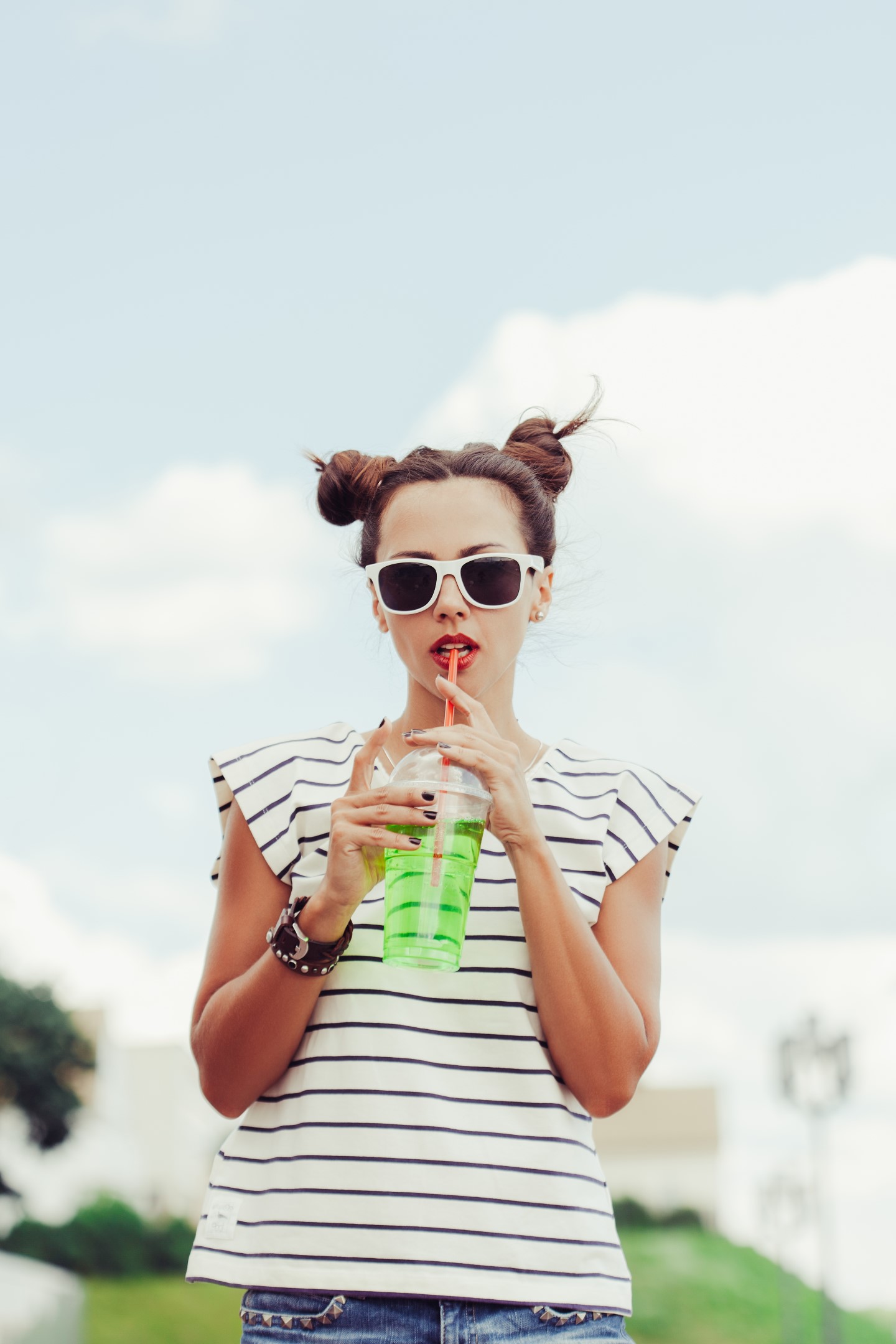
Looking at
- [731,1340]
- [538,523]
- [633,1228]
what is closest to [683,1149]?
[633,1228]

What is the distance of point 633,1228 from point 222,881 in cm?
3403

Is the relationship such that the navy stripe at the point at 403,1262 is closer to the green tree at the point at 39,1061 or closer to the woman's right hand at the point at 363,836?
the woman's right hand at the point at 363,836

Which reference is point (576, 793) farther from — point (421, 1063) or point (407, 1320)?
point (407, 1320)

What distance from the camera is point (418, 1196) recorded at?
89.4 inches

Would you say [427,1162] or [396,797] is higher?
[396,797]

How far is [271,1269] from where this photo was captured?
2281 mm

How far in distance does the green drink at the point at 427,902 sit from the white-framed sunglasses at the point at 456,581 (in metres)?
0.49

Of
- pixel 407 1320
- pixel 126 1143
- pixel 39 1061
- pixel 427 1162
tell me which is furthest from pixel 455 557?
pixel 126 1143

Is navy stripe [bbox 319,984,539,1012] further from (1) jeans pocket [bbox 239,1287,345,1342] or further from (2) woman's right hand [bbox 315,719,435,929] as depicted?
(1) jeans pocket [bbox 239,1287,345,1342]

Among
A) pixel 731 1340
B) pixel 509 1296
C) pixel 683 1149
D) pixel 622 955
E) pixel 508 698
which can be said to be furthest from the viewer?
pixel 683 1149

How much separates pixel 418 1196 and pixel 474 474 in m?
1.38

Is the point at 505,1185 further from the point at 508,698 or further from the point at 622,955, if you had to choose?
the point at 508,698

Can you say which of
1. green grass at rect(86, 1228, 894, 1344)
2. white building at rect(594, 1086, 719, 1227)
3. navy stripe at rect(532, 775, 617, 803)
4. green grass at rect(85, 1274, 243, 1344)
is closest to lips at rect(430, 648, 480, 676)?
navy stripe at rect(532, 775, 617, 803)

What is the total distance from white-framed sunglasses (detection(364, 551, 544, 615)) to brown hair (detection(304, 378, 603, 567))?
250mm
